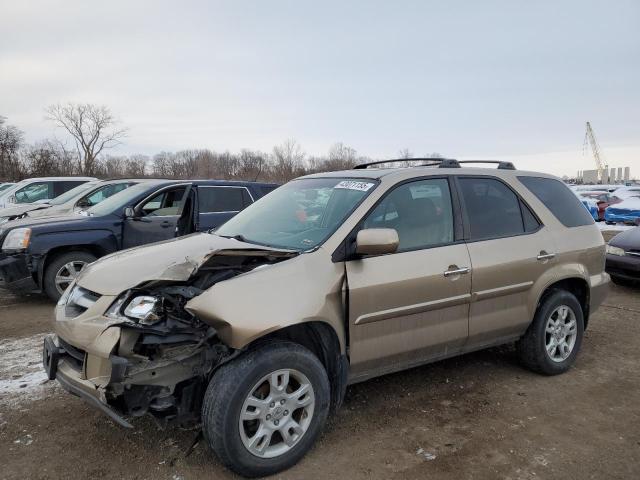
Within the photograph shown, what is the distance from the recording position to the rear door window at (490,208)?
13.0ft

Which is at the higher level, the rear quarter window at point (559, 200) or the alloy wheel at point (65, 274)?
the rear quarter window at point (559, 200)


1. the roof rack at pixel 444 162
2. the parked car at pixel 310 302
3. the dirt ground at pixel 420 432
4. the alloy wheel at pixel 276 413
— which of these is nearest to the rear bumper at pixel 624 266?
the dirt ground at pixel 420 432

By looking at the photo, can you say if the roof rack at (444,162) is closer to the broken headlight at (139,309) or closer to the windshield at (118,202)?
the broken headlight at (139,309)

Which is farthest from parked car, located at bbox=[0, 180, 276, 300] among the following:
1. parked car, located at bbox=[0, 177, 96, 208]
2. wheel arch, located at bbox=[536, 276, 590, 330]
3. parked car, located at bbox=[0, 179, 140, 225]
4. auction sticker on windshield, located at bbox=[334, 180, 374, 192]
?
parked car, located at bbox=[0, 177, 96, 208]

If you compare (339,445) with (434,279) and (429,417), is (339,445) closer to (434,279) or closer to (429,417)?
(429,417)

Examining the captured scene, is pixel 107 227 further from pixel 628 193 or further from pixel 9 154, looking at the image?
pixel 9 154

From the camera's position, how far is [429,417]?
3.65 metres

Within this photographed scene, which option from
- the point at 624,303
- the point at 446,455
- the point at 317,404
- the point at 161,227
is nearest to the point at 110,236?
the point at 161,227

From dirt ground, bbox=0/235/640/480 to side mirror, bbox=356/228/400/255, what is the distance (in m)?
1.28

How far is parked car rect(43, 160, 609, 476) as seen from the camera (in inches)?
109

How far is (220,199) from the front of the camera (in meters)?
7.81

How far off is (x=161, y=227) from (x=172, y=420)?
5.03 metres

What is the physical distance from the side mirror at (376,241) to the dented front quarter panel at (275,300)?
21 centimetres

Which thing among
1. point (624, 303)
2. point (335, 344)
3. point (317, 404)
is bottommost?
point (624, 303)
